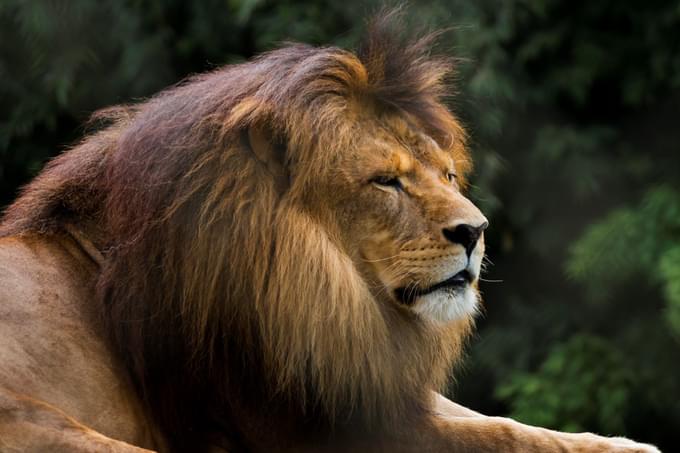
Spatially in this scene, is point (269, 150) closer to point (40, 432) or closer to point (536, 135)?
point (40, 432)

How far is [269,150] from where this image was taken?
2.94 m

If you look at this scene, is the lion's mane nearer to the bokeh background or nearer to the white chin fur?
the white chin fur

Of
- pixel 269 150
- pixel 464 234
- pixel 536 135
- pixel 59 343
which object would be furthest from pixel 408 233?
pixel 536 135

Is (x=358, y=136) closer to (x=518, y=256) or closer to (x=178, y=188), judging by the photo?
(x=178, y=188)

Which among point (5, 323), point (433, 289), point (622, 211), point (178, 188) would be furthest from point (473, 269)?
point (622, 211)

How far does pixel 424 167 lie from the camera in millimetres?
3033

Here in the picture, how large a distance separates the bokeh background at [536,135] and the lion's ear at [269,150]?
2.71 metres

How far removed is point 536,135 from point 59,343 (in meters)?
4.20

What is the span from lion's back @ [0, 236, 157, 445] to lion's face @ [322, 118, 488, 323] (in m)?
0.63

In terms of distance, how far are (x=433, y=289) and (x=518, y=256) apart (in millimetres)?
3924

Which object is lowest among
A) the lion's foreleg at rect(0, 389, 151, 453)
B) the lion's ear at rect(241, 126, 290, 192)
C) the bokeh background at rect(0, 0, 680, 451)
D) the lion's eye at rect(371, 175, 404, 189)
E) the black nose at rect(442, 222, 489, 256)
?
the bokeh background at rect(0, 0, 680, 451)

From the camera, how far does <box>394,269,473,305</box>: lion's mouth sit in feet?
9.57

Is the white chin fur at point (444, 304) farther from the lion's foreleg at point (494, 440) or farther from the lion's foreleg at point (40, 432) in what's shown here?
the lion's foreleg at point (40, 432)

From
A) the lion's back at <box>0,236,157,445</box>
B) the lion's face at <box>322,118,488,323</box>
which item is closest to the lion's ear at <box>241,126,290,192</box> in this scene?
the lion's face at <box>322,118,488,323</box>
